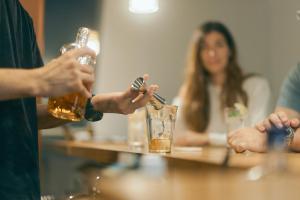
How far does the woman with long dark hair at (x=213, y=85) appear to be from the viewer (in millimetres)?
1952

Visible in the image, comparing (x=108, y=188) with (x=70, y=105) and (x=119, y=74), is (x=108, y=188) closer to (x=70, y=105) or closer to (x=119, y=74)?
(x=70, y=105)

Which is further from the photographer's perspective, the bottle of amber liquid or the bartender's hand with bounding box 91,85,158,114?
the bartender's hand with bounding box 91,85,158,114

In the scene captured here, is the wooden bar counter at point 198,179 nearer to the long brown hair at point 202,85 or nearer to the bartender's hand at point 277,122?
the bartender's hand at point 277,122

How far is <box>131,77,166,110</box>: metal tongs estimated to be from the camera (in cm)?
95

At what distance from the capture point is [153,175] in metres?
1.15

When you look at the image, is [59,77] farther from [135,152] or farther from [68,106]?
[135,152]

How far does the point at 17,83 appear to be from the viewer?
64cm

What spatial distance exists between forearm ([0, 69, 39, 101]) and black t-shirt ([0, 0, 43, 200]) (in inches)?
3.8

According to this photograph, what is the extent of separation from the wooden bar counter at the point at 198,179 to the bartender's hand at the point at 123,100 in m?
0.14

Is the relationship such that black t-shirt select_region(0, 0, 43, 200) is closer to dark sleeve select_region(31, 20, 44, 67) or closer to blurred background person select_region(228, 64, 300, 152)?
dark sleeve select_region(31, 20, 44, 67)

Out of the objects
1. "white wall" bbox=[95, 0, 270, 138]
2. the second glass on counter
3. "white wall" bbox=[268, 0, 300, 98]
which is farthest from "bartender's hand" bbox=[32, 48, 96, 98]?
"white wall" bbox=[95, 0, 270, 138]

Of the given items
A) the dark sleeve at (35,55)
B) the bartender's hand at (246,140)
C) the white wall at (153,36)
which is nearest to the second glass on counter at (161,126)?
the bartender's hand at (246,140)

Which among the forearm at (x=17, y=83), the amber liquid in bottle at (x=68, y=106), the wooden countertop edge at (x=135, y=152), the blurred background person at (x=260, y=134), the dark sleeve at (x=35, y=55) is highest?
the dark sleeve at (x=35, y=55)

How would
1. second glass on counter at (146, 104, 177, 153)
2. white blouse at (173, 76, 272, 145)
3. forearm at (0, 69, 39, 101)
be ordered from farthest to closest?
white blouse at (173, 76, 272, 145) → second glass on counter at (146, 104, 177, 153) → forearm at (0, 69, 39, 101)
